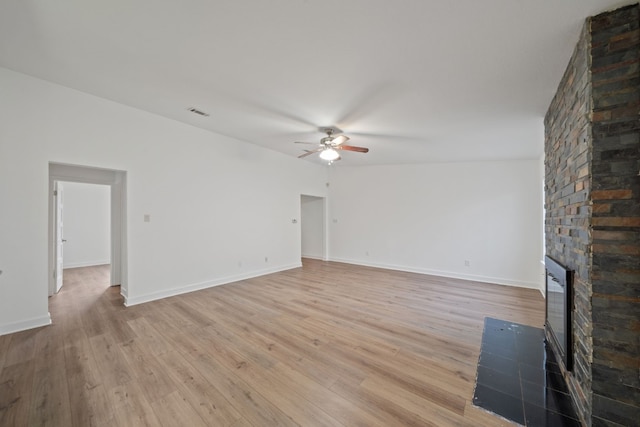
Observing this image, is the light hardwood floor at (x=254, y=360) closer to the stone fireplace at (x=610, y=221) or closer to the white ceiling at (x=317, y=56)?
the stone fireplace at (x=610, y=221)

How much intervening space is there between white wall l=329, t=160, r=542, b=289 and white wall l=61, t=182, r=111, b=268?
6676mm

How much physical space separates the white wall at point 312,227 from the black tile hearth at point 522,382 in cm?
523

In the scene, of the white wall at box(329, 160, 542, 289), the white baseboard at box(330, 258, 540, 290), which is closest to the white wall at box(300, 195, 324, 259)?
the white wall at box(329, 160, 542, 289)

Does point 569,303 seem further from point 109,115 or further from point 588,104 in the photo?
point 109,115

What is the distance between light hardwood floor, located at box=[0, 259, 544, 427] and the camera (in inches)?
66.5

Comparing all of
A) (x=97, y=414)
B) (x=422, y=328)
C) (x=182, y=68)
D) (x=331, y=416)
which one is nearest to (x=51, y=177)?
(x=182, y=68)

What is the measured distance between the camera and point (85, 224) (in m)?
6.79

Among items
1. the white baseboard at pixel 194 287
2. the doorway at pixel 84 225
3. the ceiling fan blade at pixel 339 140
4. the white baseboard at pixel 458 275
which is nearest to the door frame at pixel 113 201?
the white baseboard at pixel 194 287

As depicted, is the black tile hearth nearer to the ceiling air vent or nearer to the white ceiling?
the white ceiling

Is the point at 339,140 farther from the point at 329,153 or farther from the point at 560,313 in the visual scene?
the point at 560,313

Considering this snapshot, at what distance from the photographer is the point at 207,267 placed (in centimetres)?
456

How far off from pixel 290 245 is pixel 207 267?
2.20 m

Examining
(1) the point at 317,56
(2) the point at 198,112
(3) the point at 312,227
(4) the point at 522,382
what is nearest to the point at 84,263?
(2) the point at 198,112

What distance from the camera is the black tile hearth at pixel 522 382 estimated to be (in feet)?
5.58
